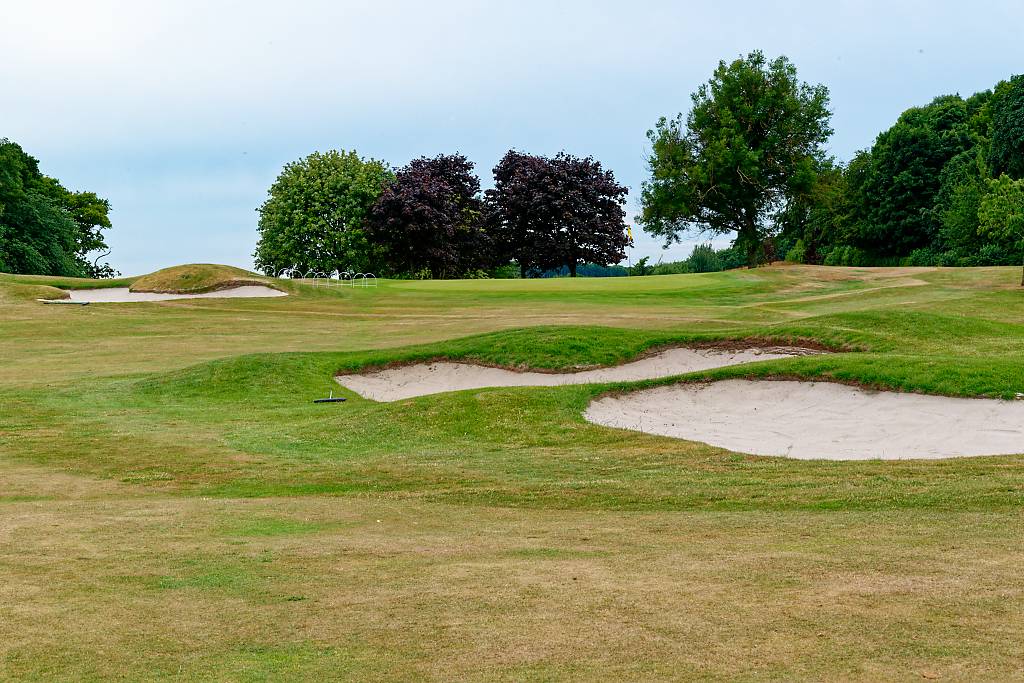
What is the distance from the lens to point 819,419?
17.8 m

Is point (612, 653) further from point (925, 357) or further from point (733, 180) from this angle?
point (733, 180)

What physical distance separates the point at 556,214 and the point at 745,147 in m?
20.1

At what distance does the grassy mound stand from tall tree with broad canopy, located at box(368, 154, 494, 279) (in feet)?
84.4

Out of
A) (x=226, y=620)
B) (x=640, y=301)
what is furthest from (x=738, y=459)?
(x=640, y=301)

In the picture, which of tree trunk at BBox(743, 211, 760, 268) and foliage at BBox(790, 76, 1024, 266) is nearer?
foliage at BBox(790, 76, 1024, 266)

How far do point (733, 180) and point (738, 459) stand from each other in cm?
5629

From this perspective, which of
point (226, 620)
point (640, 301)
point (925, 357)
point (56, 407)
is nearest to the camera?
point (226, 620)

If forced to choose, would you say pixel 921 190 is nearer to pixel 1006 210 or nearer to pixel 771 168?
pixel 771 168

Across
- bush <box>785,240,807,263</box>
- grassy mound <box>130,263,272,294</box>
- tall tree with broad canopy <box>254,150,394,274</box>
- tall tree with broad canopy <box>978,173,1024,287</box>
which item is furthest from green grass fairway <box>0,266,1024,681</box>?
bush <box>785,240,807,263</box>

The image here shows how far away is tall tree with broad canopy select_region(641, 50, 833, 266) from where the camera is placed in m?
67.6

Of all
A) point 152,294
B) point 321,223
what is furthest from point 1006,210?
point 321,223

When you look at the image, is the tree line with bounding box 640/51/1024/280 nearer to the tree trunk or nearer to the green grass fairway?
the tree trunk

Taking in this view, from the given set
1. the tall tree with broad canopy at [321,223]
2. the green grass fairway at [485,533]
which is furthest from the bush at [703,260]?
A: the green grass fairway at [485,533]

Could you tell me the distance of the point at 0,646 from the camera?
6.57 meters
